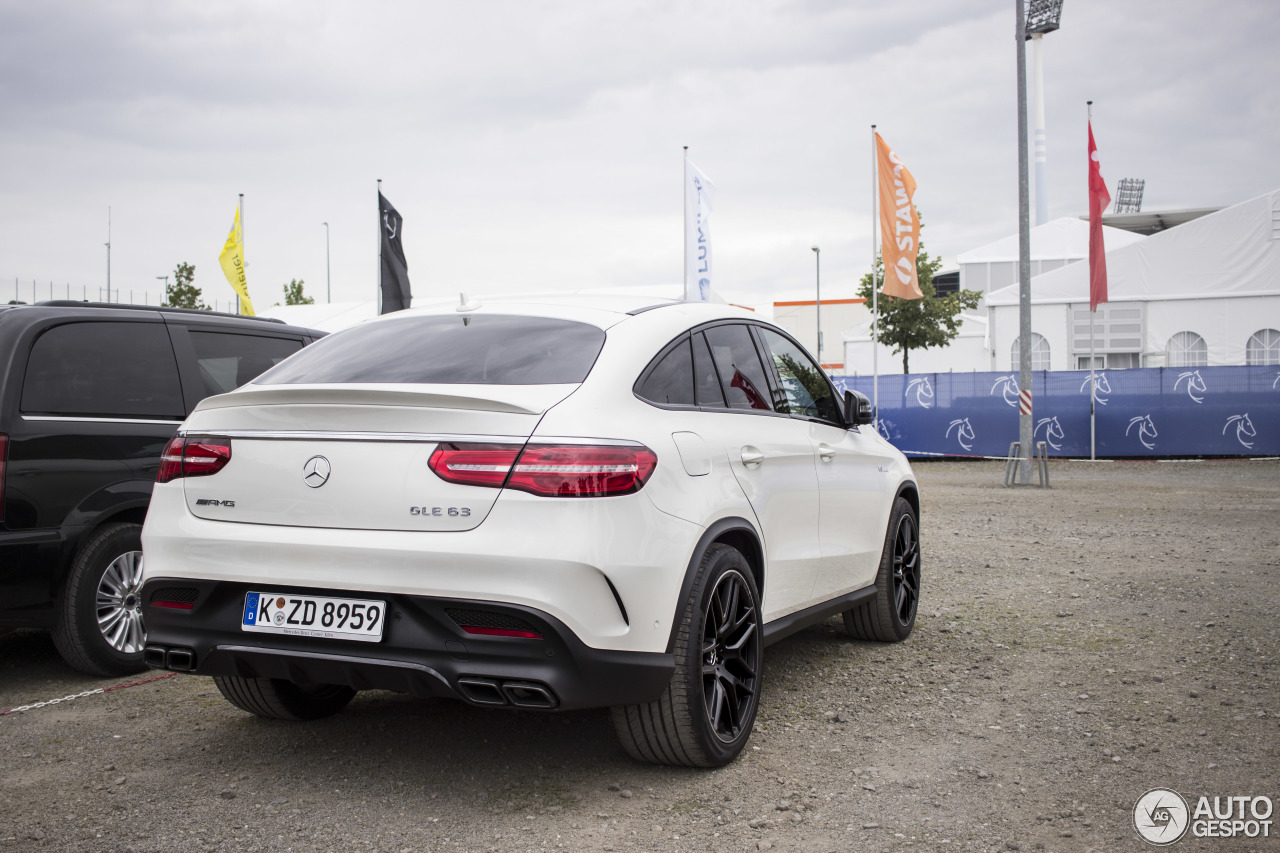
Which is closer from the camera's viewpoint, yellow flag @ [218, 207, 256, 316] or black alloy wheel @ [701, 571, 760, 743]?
black alloy wheel @ [701, 571, 760, 743]

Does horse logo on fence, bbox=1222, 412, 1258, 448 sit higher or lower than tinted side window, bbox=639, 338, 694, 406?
lower

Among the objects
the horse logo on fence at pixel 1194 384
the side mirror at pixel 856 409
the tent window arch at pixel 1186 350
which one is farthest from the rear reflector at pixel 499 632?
the tent window arch at pixel 1186 350

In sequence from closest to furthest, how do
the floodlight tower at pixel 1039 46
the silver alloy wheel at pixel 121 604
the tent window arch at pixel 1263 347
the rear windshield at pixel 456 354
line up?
the rear windshield at pixel 456 354 < the silver alloy wheel at pixel 121 604 < the tent window arch at pixel 1263 347 < the floodlight tower at pixel 1039 46

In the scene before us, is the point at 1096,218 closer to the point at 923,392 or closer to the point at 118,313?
the point at 923,392

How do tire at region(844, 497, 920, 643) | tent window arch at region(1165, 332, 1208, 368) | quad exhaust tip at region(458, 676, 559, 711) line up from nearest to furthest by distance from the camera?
1. quad exhaust tip at region(458, 676, 559, 711)
2. tire at region(844, 497, 920, 643)
3. tent window arch at region(1165, 332, 1208, 368)

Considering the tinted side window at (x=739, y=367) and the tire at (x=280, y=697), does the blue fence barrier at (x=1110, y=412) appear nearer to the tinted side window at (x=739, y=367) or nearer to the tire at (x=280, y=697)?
the tinted side window at (x=739, y=367)

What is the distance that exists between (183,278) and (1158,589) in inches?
1828

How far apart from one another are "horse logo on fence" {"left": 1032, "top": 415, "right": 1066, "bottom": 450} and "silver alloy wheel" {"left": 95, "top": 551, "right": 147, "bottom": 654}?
2122 cm

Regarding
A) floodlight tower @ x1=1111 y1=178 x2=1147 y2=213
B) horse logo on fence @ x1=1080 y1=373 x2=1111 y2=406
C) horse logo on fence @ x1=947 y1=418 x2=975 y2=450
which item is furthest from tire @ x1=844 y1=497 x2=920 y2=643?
floodlight tower @ x1=1111 y1=178 x2=1147 y2=213

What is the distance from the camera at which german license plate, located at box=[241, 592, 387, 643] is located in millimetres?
3234

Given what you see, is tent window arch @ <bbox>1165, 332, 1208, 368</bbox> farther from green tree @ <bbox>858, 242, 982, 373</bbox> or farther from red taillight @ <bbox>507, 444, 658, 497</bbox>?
red taillight @ <bbox>507, 444, 658, 497</bbox>

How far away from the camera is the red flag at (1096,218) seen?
1978 centimetres

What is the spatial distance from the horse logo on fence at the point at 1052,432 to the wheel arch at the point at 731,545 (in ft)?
68.6

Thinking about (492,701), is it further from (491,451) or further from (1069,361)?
(1069,361)
